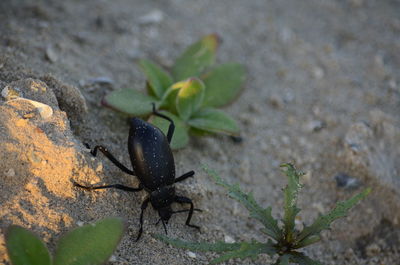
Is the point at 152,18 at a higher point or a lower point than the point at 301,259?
higher

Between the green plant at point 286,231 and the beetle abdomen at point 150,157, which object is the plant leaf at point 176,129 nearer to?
the beetle abdomen at point 150,157

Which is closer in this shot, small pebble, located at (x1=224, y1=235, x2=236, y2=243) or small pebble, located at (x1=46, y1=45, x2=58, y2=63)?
small pebble, located at (x1=224, y1=235, x2=236, y2=243)

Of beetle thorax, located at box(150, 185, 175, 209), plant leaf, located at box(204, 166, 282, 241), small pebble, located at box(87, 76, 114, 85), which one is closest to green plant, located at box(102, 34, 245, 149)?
small pebble, located at box(87, 76, 114, 85)

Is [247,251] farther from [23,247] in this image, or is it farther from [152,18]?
[152,18]

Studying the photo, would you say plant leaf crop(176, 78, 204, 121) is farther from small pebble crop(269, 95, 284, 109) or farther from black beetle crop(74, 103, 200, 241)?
small pebble crop(269, 95, 284, 109)

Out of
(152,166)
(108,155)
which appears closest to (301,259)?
(152,166)

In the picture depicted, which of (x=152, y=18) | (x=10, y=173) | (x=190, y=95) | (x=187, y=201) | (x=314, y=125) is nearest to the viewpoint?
(x=10, y=173)

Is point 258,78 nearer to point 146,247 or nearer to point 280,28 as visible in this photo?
point 280,28
